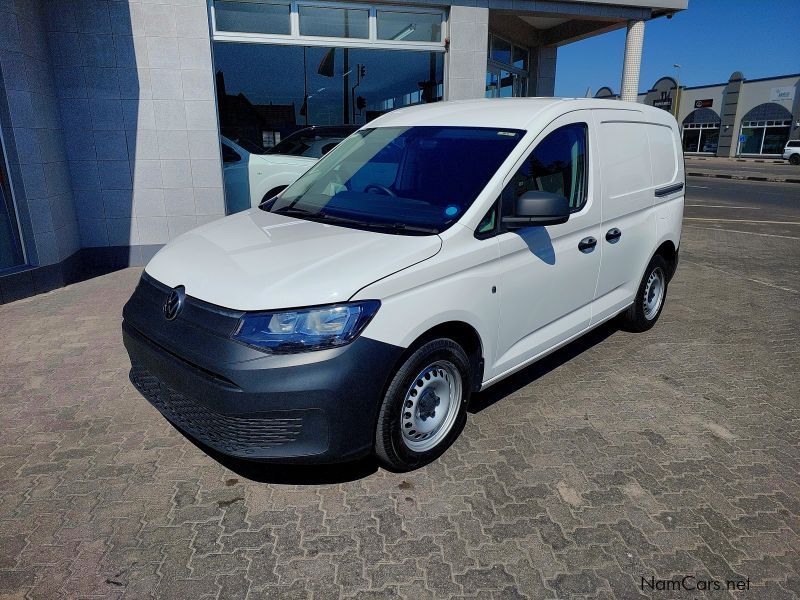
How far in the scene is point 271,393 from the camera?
2.58 metres

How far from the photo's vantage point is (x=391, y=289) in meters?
2.74

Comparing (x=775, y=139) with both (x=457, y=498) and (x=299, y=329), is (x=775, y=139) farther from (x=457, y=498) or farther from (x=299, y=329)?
(x=299, y=329)

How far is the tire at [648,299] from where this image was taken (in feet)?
16.8

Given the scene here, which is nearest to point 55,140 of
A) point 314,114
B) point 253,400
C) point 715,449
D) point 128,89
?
point 128,89

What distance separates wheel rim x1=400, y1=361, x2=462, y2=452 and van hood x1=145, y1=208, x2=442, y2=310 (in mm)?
663

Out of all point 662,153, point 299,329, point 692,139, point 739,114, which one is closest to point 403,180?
point 299,329

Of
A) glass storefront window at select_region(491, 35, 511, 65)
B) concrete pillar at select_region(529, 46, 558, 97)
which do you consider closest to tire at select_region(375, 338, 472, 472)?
glass storefront window at select_region(491, 35, 511, 65)

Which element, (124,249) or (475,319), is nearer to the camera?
(475,319)

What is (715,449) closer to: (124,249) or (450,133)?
(450,133)

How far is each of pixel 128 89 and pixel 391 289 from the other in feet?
20.8

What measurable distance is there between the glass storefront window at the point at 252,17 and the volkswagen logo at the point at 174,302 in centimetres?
627

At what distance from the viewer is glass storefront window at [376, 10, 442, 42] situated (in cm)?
874

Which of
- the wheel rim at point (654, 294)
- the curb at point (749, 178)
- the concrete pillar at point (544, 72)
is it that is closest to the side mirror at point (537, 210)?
the wheel rim at point (654, 294)

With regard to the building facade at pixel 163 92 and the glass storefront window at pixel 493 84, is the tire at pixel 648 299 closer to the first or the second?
the building facade at pixel 163 92
